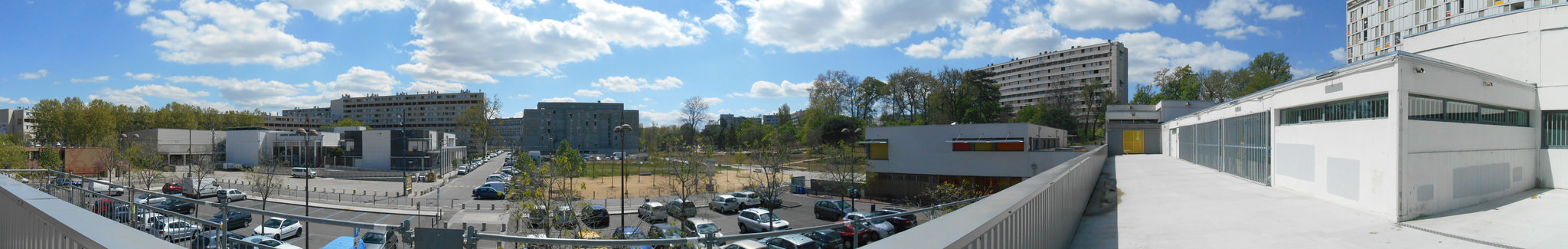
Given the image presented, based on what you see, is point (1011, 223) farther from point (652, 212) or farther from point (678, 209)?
point (652, 212)

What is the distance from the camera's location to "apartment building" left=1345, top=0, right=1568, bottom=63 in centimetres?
3669

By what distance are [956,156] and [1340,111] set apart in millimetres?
22538

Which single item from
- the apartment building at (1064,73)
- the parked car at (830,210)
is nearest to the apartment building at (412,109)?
the apartment building at (1064,73)

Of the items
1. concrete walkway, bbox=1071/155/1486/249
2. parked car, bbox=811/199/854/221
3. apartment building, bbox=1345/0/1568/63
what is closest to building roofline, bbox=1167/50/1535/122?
concrete walkway, bbox=1071/155/1486/249

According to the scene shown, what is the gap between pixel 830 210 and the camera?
1044 inches

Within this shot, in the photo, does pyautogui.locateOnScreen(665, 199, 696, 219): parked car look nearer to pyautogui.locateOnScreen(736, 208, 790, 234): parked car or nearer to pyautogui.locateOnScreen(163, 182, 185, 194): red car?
pyautogui.locateOnScreen(736, 208, 790, 234): parked car

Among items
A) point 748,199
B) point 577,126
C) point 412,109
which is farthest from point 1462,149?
point 412,109

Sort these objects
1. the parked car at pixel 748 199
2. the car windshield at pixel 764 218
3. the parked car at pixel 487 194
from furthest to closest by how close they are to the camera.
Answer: the parked car at pixel 487 194, the parked car at pixel 748 199, the car windshield at pixel 764 218

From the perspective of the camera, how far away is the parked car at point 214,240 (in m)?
3.64

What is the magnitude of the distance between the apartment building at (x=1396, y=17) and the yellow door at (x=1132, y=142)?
12287 mm

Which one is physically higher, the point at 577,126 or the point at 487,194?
the point at 577,126

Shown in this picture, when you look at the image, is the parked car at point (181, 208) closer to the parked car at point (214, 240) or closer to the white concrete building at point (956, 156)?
the parked car at point (214, 240)

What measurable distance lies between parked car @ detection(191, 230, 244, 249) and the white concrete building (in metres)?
29.9

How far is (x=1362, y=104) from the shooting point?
375 inches
